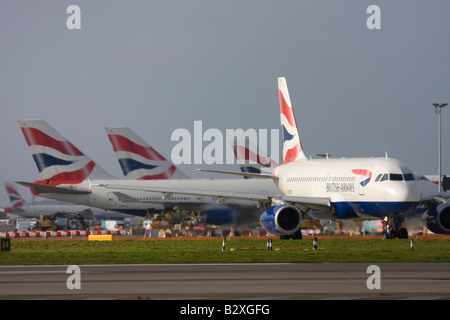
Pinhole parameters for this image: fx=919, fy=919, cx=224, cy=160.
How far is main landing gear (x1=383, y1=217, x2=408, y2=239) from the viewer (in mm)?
55156

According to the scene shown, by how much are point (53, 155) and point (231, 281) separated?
67172 millimetres

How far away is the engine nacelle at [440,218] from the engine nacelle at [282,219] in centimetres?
782

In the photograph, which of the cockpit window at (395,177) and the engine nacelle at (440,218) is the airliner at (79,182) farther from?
the cockpit window at (395,177)

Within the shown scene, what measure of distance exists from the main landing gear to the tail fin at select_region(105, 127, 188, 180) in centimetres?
4991

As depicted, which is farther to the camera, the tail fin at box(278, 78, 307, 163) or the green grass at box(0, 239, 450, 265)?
the tail fin at box(278, 78, 307, 163)

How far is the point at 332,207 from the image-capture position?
56.4m

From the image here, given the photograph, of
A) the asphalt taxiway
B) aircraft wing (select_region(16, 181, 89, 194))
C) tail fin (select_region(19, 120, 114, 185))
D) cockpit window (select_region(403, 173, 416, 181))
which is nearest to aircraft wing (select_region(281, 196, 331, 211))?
cockpit window (select_region(403, 173, 416, 181))

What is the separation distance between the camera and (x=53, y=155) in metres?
91.4

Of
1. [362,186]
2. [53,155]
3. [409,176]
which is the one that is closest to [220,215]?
[362,186]

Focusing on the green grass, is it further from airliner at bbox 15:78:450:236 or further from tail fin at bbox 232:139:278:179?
tail fin at bbox 232:139:278:179

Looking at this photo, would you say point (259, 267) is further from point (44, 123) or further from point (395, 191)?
point (44, 123)

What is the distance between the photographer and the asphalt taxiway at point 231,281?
22.3 m

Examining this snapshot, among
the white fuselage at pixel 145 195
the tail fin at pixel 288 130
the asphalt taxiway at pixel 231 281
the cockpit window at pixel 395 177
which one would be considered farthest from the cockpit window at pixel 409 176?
the white fuselage at pixel 145 195
